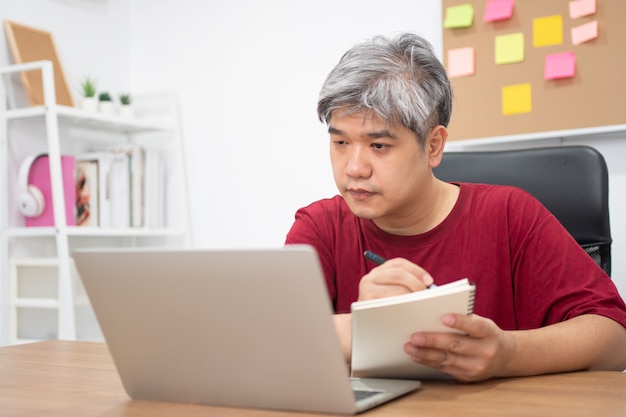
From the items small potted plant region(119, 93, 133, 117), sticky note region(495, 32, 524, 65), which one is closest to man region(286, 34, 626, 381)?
sticky note region(495, 32, 524, 65)

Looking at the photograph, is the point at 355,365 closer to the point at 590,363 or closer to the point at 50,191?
the point at 590,363

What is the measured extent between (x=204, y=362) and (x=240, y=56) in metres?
2.43

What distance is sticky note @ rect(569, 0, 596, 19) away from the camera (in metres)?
2.23

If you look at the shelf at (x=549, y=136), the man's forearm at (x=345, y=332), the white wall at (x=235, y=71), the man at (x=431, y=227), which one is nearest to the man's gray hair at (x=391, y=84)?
the man at (x=431, y=227)

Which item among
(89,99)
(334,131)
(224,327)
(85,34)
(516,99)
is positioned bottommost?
(224,327)

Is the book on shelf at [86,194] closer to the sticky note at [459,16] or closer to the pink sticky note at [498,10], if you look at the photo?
the sticky note at [459,16]

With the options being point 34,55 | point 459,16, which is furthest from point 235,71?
point 459,16

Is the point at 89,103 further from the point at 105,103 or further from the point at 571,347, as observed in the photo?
the point at 571,347

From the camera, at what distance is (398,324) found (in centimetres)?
82

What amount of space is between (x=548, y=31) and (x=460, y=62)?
11.5 inches

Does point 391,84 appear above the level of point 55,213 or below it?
above

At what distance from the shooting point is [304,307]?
2.23ft

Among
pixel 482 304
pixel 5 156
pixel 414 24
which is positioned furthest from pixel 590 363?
pixel 5 156

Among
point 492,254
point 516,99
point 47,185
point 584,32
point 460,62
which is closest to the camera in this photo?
point 492,254
